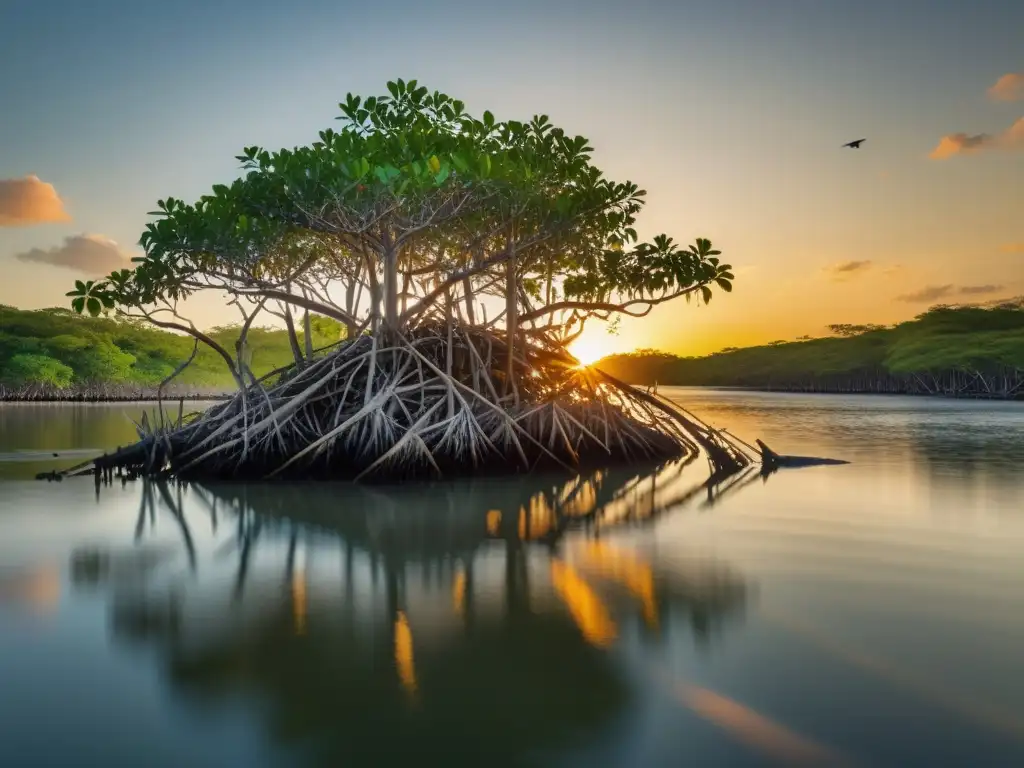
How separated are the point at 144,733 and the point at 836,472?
13064mm

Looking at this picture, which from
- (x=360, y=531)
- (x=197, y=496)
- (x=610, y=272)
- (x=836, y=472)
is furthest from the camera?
(x=610, y=272)

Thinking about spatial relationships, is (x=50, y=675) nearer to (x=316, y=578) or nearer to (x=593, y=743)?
(x=316, y=578)

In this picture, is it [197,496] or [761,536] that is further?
[197,496]

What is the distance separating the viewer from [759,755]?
3.26 m

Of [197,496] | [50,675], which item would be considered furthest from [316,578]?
[197,496]

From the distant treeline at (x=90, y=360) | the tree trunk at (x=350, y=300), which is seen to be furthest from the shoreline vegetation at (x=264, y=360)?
the tree trunk at (x=350, y=300)

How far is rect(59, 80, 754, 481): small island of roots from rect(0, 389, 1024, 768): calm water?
258 cm

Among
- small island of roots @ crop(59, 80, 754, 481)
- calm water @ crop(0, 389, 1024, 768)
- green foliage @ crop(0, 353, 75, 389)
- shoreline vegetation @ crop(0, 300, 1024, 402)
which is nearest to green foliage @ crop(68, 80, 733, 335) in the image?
small island of roots @ crop(59, 80, 754, 481)

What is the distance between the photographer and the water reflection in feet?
11.9

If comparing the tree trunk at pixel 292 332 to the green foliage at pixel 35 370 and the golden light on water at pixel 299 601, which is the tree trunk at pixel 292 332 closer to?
Result: the golden light on water at pixel 299 601

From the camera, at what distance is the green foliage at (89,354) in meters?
69.1

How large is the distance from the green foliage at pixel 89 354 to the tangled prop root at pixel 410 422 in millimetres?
46795

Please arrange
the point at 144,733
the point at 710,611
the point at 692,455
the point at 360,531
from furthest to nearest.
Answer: the point at 692,455, the point at 360,531, the point at 710,611, the point at 144,733

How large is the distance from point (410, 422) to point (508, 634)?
7.82 m
